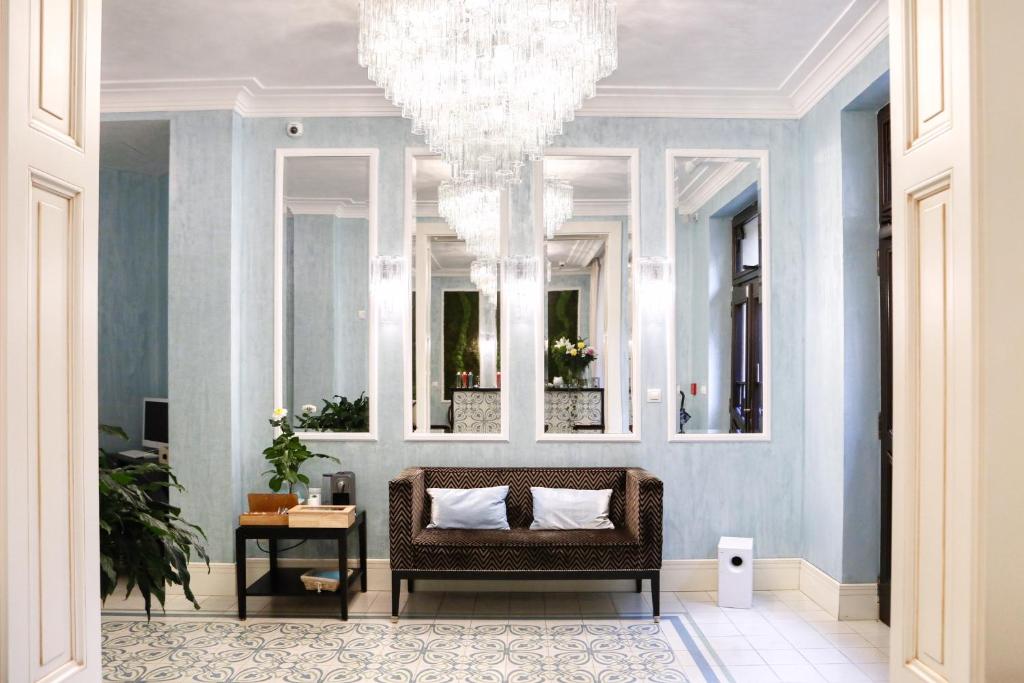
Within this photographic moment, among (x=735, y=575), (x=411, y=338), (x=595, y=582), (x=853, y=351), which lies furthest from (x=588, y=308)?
(x=735, y=575)

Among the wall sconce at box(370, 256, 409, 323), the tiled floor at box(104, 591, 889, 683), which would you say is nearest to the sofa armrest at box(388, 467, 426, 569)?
the tiled floor at box(104, 591, 889, 683)

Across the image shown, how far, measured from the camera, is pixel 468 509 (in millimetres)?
4621

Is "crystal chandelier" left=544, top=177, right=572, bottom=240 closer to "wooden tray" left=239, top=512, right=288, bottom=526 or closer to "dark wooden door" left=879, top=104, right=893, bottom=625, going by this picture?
"dark wooden door" left=879, top=104, right=893, bottom=625

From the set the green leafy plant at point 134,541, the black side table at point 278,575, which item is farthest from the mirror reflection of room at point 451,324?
the green leafy plant at point 134,541

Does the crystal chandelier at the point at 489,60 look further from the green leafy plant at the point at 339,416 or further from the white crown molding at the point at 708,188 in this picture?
the green leafy plant at the point at 339,416

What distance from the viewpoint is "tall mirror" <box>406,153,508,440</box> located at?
5035 millimetres

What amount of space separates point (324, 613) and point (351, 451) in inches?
39.4

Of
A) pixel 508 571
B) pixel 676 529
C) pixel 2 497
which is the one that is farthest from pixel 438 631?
pixel 2 497

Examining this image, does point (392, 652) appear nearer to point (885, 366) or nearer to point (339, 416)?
point (339, 416)

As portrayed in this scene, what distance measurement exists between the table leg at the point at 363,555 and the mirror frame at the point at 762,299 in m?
1.96

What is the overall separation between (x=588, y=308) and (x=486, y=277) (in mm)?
667

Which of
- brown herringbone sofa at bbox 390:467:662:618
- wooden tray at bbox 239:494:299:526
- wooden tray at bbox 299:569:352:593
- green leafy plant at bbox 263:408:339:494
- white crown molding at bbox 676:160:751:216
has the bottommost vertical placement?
wooden tray at bbox 299:569:352:593

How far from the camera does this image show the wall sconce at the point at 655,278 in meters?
5.02

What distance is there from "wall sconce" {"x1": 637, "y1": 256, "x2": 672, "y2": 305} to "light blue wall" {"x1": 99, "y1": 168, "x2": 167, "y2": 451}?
3816 mm
